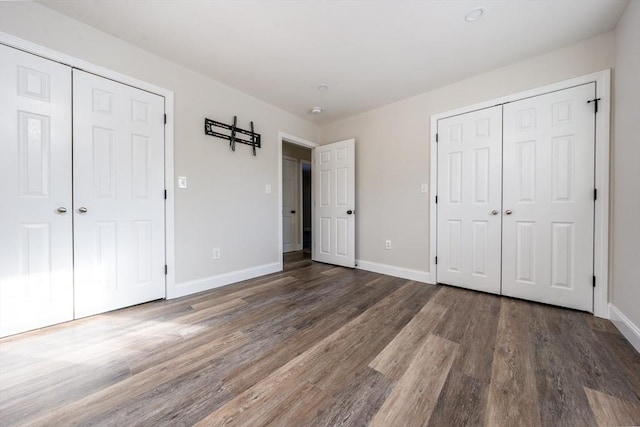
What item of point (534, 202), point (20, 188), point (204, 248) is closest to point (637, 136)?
point (534, 202)

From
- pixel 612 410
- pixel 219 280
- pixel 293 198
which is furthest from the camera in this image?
pixel 293 198

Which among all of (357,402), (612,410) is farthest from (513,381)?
(357,402)

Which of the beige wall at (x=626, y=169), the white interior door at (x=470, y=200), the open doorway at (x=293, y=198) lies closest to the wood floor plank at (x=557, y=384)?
the beige wall at (x=626, y=169)

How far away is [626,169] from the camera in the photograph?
5.79 feet

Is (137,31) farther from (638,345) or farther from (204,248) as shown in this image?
(638,345)

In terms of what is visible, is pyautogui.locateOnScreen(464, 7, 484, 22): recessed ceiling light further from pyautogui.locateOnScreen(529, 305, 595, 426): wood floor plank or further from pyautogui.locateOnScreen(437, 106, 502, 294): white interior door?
pyautogui.locateOnScreen(529, 305, 595, 426): wood floor plank

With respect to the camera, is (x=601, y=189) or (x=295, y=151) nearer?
(x=601, y=189)

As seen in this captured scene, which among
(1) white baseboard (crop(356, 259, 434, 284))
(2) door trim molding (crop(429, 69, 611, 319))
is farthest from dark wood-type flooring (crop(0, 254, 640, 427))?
(1) white baseboard (crop(356, 259, 434, 284))

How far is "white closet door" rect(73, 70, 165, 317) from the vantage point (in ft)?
6.53

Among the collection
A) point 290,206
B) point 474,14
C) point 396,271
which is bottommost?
point 396,271

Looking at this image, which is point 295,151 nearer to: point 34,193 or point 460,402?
point 34,193

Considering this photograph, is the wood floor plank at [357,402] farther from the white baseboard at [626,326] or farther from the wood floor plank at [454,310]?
the white baseboard at [626,326]

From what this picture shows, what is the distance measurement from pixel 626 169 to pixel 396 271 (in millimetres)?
2268

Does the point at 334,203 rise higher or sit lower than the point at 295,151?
lower
